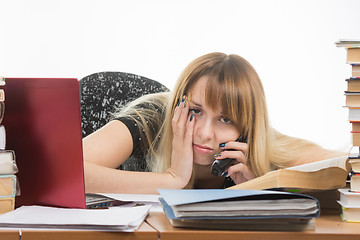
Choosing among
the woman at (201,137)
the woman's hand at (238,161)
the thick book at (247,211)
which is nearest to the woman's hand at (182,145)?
the woman at (201,137)

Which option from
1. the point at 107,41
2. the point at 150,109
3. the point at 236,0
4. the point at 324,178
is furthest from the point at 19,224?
the point at 236,0

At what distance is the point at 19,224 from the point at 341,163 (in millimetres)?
587

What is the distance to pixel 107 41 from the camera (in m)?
3.80

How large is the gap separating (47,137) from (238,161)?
38.6 inches

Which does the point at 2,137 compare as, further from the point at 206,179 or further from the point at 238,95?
the point at 206,179

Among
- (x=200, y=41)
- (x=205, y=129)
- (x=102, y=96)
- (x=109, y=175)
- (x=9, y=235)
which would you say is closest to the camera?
(x=9, y=235)

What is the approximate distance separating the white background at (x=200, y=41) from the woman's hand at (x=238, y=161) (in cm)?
217

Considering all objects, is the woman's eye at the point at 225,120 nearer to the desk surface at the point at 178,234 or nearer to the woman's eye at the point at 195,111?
the woman's eye at the point at 195,111

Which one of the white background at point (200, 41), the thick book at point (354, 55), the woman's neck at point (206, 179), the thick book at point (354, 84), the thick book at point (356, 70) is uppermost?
the white background at point (200, 41)

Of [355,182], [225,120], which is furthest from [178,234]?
[225,120]

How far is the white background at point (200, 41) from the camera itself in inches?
149

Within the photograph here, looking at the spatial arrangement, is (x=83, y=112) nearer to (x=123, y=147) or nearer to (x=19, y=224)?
(x=123, y=147)

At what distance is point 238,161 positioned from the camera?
1709 mm

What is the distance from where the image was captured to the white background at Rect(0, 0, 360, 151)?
149 inches
